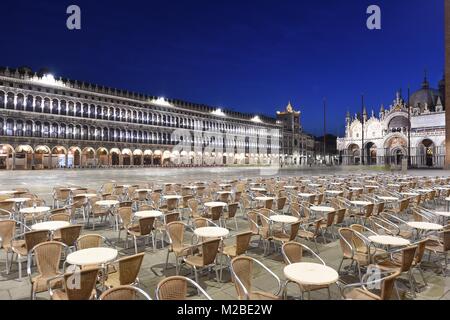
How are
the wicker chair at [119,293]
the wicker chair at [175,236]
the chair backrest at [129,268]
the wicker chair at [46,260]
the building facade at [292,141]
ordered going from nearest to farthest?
the wicker chair at [119,293], the chair backrest at [129,268], the wicker chair at [46,260], the wicker chair at [175,236], the building facade at [292,141]

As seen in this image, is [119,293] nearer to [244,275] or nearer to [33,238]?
[244,275]

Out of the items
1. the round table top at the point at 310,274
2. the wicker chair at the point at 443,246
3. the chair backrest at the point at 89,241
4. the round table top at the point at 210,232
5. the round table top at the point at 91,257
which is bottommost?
the wicker chair at the point at 443,246

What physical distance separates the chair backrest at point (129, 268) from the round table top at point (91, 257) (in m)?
0.39

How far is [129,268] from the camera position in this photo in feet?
13.2

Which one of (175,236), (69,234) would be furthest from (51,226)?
(175,236)

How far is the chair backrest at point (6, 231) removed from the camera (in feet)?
18.9

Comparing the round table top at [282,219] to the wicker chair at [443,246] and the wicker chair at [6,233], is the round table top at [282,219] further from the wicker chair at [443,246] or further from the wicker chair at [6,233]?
the wicker chair at [6,233]

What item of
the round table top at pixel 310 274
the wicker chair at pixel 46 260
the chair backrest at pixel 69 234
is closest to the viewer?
the round table top at pixel 310 274

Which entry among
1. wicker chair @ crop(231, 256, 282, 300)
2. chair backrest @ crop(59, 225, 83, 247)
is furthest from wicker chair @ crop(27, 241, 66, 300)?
wicker chair @ crop(231, 256, 282, 300)

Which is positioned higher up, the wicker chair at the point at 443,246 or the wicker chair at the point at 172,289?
the wicker chair at the point at 172,289

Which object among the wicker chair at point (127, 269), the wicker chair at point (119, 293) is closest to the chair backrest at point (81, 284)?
the wicker chair at point (127, 269)

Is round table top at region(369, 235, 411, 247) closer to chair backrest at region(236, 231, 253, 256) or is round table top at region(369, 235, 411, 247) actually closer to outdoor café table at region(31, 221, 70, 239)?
chair backrest at region(236, 231, 253, 256)

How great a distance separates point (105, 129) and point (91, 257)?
6023 centimetres
